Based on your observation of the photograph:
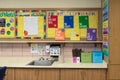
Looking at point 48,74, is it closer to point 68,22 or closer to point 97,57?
point 97,57

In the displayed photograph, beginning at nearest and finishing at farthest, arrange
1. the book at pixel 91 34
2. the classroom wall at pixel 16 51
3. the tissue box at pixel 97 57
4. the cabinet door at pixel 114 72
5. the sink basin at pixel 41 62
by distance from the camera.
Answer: the cabinet door at pixel 114 72 < the tissue box at pixel 97 57 < the sink basin at pixel 41 62 < the book at pixel 91 34 < the classroom wall at pixel 16 51

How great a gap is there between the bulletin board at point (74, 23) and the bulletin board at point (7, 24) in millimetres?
728

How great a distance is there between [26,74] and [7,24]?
133 centimetres

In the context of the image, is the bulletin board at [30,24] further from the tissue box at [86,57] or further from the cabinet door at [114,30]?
the cabinet door at [114,30]

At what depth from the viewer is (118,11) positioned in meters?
3.61

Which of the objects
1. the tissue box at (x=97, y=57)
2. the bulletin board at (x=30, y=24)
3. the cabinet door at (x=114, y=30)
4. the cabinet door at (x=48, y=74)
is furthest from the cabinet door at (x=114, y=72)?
the bulletin board at (x=30, y=24)

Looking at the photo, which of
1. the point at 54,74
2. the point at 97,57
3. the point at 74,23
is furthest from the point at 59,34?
the point at 54,74

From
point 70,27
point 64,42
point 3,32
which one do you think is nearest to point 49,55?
point 64,42

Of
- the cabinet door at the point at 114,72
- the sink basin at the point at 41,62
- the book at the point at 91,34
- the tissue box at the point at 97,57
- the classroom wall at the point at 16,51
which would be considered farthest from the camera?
the classroom wall at the point at 16,51

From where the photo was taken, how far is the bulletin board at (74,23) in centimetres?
438

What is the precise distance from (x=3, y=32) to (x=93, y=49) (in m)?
1.90

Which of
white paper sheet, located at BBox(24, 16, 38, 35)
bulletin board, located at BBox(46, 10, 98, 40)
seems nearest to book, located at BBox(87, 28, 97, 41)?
bulletin board, located at BBox(46, 10, 98, 40)

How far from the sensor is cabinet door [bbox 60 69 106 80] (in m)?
3.60

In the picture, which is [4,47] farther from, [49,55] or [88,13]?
[88,13]
